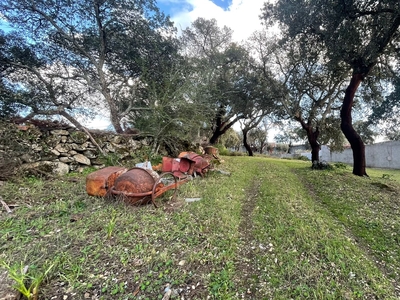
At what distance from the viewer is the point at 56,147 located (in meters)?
5.21

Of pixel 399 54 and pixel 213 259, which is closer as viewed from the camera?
pixel 213 259

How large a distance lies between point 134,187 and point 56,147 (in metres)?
3.68

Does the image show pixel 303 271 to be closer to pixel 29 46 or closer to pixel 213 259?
pixel 213 259

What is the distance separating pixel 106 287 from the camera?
1647 millimetres

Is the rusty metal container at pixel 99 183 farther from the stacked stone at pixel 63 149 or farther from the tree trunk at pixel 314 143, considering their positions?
the tree trunk at pixel 314 143

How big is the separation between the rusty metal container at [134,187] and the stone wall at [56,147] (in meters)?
2.94

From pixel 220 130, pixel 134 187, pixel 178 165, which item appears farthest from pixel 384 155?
pixel 134 187

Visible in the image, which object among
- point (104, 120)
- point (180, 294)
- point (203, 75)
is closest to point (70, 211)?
point (180, 294)

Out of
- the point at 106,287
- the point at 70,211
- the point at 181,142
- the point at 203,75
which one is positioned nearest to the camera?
the point at 106,287

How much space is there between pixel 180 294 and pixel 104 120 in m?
7.39

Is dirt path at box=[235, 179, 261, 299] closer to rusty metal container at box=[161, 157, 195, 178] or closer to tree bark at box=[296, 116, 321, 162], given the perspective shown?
rusty metal container at box=[161, 157, 195, 178]

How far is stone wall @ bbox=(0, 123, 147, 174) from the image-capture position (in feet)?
14.3

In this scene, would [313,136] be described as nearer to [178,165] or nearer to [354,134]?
[354,134]

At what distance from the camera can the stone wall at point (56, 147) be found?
4371 mm
